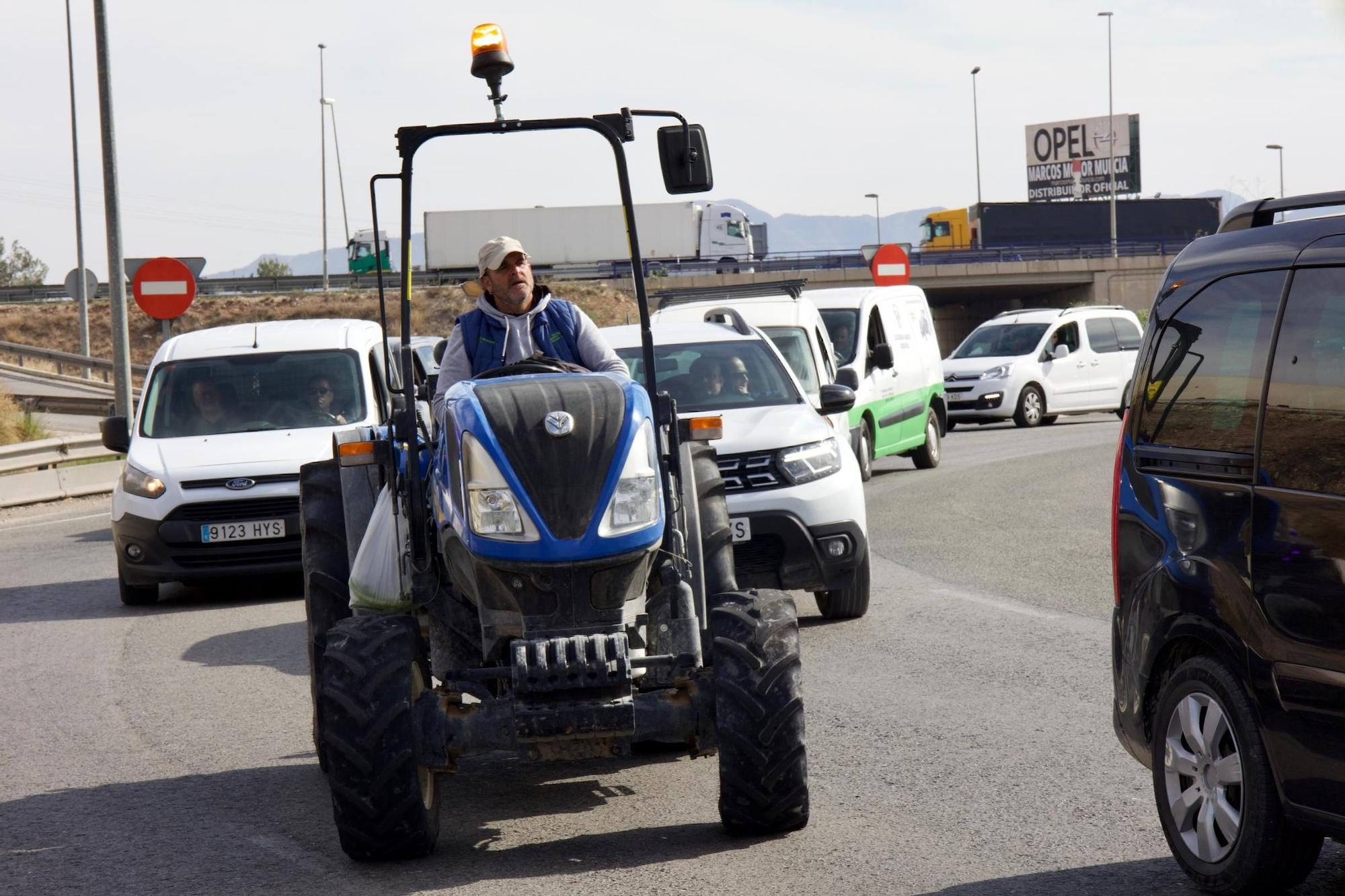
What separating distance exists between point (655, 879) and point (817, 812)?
86 cm

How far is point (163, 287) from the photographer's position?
21219 millimetres

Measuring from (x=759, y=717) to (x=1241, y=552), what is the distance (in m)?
1.51

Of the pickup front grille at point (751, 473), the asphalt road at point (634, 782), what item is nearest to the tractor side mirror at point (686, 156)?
the asphalt road at point (634, 782)

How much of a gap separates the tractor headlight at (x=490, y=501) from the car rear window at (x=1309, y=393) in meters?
2.12

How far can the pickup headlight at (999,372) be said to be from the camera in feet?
92.3

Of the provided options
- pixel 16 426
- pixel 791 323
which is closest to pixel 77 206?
pixel 16 426

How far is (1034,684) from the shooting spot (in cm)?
803

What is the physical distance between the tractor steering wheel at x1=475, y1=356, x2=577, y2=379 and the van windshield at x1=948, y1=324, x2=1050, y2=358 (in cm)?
2318

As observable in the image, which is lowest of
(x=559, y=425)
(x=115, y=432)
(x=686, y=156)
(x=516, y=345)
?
(x=115, y=432)

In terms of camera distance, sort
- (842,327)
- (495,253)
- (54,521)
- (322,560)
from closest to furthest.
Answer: (495,253), (322,560), (54,521), (842,327)

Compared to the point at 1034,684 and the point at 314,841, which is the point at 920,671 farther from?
the point at 314,841

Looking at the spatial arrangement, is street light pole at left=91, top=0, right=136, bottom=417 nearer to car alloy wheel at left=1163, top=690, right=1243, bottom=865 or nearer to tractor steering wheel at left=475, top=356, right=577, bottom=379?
tractor steering wheel at left=475, top=356, right=577, bottom=379

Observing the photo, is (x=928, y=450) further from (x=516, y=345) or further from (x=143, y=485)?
(x=516, y=345)

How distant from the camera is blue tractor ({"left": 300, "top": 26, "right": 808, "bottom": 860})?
519 centimetres
